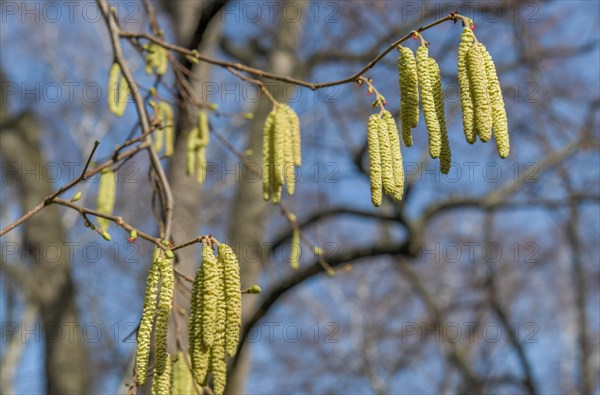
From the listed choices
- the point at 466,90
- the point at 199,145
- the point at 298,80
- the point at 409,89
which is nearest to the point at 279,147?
the point at 298,80

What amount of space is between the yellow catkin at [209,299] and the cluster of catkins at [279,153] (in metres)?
0.49

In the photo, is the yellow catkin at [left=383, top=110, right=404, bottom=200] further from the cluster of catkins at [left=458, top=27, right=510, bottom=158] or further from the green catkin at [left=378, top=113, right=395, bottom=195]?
the cluster of catkins at [left=458, top=27, right=510, bottom=158]

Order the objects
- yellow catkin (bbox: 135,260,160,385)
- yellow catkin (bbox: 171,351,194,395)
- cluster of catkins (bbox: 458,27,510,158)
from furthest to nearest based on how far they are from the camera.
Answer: yellow catkin (bbox: 171,351,194,395), cluster of catkins (bbox: 458,27,510,158), yellow catkin (bbox: 135,260,160,385)

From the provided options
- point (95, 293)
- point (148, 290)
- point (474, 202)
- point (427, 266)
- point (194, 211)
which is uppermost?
point (427, 266)

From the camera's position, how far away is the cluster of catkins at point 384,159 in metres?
1.50

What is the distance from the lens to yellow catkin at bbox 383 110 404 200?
4.93ft

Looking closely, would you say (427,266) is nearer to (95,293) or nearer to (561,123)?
(95,293)

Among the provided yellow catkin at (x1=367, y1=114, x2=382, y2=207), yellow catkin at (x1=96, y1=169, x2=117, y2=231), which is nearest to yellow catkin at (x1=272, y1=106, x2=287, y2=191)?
yellow catkin at (x1=367, y1=114, x2=382, y2=207)

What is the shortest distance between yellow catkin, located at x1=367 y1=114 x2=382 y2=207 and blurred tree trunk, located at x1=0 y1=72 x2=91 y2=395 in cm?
358

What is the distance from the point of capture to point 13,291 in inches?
455

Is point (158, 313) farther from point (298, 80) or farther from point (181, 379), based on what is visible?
point (298, 80)

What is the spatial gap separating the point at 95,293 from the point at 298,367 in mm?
3972

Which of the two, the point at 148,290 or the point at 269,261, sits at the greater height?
the point at 269,261

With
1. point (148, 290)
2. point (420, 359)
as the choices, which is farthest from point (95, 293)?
point (148, 290)
